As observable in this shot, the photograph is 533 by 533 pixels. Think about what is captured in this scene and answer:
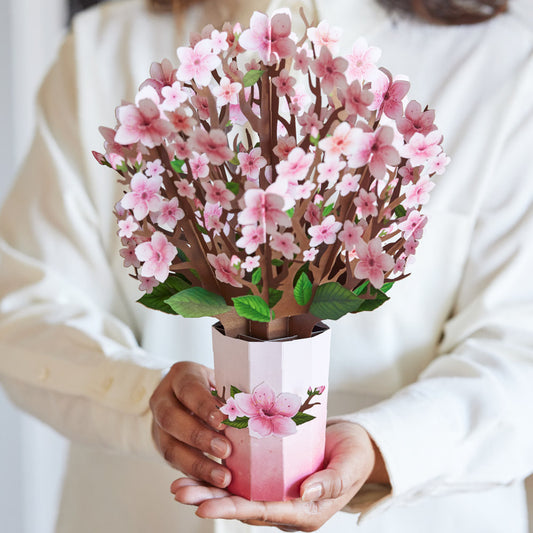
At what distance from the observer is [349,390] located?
62 cm

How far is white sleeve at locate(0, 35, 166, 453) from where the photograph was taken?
22.2 inches

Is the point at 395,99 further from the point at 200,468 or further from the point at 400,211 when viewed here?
the point at 200,468

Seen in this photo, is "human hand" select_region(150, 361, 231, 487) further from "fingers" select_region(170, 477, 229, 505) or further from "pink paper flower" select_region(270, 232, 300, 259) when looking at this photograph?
"pink paper flower" select_region(270, 232, 300, 259)

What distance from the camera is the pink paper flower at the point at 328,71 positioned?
0.28 m

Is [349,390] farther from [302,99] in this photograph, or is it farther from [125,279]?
[302,99]

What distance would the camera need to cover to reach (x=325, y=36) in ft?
1.01

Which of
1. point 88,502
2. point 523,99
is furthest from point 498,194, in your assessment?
point 88,502

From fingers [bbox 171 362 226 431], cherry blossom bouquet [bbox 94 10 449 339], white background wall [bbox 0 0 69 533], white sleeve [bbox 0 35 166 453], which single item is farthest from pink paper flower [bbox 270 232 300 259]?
white background wall [bbox 0 0 69 533]

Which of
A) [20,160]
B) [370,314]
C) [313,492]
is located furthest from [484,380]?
[20,160]

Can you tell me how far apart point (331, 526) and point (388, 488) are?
0.05m

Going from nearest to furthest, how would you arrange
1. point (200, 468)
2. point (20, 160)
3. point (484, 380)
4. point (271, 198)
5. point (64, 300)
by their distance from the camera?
point (271, 198), point (200, 468), point (484, 380), point (64, 300), point (20, 160)

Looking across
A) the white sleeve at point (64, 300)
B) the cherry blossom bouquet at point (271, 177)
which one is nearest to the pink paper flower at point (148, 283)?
the cherry blossom bouquet at point (271, 177)

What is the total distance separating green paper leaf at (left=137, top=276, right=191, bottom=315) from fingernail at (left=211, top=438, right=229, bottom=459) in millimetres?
77

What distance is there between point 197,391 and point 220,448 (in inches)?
1.6
